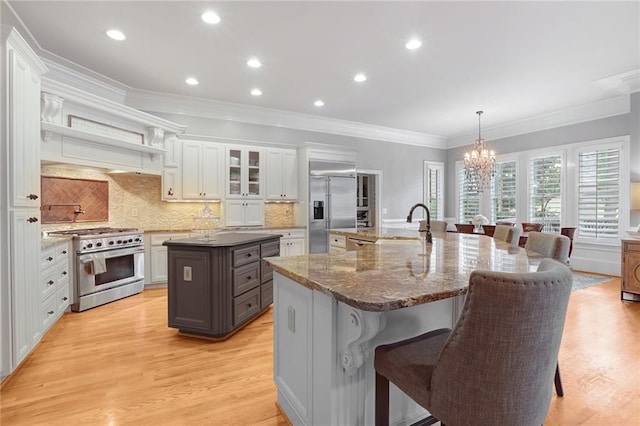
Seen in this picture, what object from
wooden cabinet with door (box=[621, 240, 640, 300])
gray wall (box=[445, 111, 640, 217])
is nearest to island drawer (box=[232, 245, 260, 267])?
wooden cabinet with door (box=[621, 240, 640, 300])

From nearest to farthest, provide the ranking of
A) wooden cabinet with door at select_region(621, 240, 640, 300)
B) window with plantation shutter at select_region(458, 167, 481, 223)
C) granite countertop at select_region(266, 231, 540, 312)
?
granite countertop at select_region(266, 231, 540, 312) < wooden cabinet with door at select_region(621, 240, 640, 300) < window with plantation shutter at select_region(458, 167, 481, 223)

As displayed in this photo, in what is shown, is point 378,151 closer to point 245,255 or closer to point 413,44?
point 413,44

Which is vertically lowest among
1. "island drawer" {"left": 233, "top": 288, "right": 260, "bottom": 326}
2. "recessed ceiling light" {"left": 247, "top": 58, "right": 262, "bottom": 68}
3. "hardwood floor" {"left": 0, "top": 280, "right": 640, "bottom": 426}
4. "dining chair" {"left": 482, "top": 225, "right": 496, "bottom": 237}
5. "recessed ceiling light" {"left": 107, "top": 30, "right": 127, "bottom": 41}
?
"hardwood floor" {"left": 0, "top": 280, "right": 640, "bottom": 426}

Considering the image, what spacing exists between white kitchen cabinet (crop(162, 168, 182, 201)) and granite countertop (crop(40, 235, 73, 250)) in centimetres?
144

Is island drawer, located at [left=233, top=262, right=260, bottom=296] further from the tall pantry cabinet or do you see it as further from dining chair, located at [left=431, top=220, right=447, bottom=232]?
dining chair, located at [left=431, top=220, right=447, bottom=232]

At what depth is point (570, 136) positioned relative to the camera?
5.73m

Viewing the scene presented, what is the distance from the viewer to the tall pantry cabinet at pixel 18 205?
7.26 feet

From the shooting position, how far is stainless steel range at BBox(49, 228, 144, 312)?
12.1 ft

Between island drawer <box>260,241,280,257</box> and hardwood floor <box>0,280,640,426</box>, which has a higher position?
island drawer <box>260,241,280,257</box>

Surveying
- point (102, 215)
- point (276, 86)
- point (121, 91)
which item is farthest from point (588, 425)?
point (121, 91)

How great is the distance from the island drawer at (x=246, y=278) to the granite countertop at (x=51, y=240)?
1745 mm

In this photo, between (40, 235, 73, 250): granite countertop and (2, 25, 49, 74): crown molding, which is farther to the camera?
(40, 235, 73, 250): granite countertop

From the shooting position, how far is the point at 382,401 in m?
1.29

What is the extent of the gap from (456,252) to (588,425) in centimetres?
114
